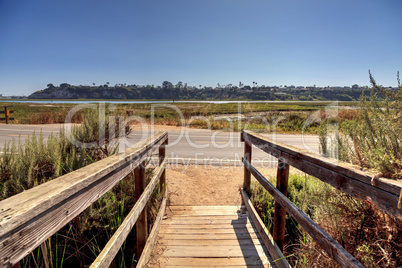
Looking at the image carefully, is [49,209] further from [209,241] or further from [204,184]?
[204,184]

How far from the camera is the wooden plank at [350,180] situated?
114 centimetres

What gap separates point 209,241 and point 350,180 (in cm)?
222

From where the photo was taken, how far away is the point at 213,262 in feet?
8.96

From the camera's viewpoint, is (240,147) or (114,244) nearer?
(114,244)

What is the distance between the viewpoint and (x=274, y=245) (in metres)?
2.63

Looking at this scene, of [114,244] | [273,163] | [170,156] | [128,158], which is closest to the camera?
[114,244]

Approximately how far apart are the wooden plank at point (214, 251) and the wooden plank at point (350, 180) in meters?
1.28

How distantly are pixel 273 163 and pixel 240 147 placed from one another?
2422 millimetres

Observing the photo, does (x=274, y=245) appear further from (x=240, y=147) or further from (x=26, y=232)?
(x=240, y=147)

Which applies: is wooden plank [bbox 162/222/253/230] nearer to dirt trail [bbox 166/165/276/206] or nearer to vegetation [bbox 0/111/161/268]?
vegetation [bbox 0/111/161/268]

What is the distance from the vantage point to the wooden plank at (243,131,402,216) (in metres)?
1.14

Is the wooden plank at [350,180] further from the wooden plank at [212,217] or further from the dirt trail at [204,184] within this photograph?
the dirt trail at [204,184]

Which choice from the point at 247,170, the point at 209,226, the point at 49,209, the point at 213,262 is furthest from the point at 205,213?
the point at 49,209

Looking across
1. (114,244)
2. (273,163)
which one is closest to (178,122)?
(273,163)
